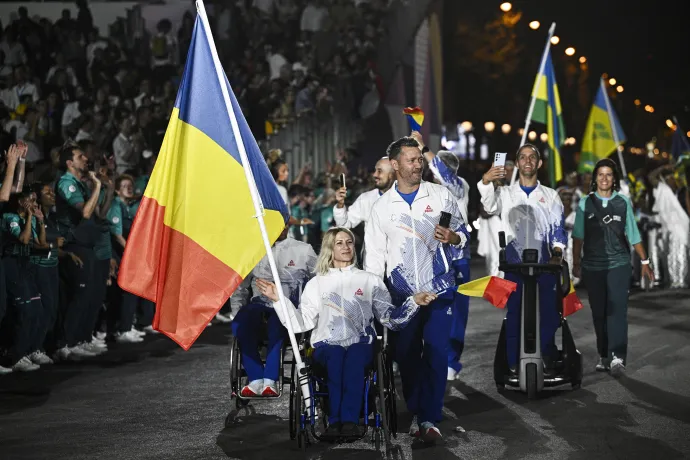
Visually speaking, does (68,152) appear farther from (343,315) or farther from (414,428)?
(414,428)

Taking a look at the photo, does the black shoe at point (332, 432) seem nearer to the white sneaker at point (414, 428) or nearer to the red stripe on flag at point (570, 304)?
the white sneaker at point (414, 428)

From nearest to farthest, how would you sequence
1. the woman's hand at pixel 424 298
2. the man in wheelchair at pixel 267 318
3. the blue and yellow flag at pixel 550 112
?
the woman's hand at pixel 424 298 → the man in wheelchair at pixel 267 318 → the blue and yellow flag at pixel 550 112

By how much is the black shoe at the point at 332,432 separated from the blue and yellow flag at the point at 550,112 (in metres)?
8.02

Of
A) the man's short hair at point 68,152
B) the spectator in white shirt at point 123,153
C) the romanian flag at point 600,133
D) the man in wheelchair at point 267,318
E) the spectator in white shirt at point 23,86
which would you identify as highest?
the spectator in white shirt at point 23,86

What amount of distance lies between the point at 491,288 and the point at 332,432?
1.80 m

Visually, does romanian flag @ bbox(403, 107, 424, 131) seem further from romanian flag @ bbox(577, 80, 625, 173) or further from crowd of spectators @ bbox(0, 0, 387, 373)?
romanian flag @ bbox(577, 80, 625, 173)

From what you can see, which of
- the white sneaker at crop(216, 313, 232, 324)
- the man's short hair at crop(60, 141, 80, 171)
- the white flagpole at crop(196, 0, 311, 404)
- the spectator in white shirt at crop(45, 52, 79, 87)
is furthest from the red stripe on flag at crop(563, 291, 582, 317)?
the spectator in white shirt at crop(45, 52, 79, 87)

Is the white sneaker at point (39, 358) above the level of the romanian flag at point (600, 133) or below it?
below

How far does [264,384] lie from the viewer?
9.50 metres

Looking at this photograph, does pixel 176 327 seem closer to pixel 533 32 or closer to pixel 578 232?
pixel 578 232

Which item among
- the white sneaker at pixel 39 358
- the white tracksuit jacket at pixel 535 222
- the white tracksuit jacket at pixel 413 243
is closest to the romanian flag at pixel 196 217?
the white tracksuit jacket at pixel 413 243

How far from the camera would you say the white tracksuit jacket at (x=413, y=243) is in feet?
27.5

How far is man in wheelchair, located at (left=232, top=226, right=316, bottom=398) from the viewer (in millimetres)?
9531

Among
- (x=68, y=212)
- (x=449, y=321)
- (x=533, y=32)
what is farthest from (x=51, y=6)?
(x=533, y=32)
